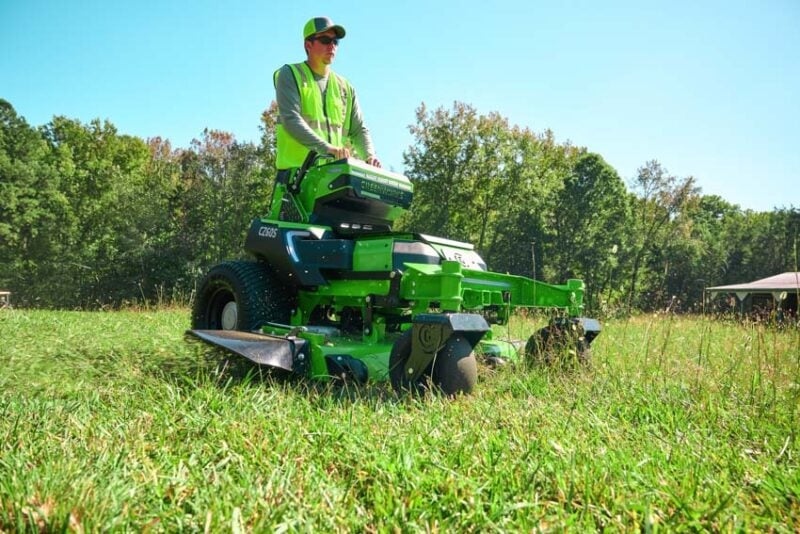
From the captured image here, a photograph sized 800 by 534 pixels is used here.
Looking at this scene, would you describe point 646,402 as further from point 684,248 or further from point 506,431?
point 684,248

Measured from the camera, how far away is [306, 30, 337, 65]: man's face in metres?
5.14

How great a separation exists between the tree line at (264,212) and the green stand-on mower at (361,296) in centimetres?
2644

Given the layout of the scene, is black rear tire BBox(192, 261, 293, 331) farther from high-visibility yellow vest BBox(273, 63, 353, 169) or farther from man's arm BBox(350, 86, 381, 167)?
man's arm BBox(350, 86, 381, 167)

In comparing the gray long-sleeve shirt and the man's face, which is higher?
the man's face

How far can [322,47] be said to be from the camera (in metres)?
5.18

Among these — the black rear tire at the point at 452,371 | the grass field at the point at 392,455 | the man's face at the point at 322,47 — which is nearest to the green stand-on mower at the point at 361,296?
the black rear tire at the point at 452,371

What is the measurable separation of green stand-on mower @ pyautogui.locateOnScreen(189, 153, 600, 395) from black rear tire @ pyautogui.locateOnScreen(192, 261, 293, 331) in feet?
0.03

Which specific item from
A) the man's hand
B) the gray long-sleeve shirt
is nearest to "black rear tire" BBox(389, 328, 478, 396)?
the man's hand

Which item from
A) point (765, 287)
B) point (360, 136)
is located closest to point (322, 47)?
point (360, 136)

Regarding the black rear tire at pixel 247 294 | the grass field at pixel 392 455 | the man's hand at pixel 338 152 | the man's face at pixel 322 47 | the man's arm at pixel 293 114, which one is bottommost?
Result: the grass field at pixel 392 455

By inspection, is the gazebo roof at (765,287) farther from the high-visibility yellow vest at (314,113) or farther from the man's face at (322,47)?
the man's face at (322,47)

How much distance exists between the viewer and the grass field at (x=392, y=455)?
1720mm

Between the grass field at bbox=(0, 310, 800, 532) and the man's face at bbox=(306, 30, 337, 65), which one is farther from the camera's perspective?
the man's face at bbox=(306, 30, 337, 65)

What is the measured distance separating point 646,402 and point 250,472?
2410 millimetres
